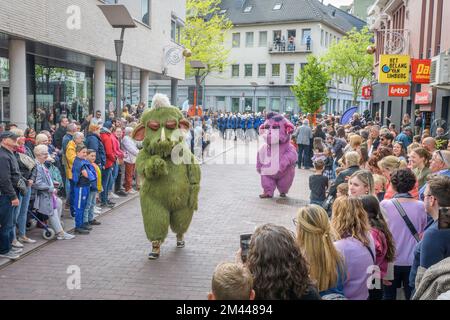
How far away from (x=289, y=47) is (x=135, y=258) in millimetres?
47762

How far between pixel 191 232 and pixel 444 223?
19.3 ft

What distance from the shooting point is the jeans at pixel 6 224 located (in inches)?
276

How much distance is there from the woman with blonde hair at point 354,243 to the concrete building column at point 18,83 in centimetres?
1095

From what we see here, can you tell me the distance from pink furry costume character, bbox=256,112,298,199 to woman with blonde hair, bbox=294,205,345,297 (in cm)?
890

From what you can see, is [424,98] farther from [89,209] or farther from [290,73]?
[290,73]

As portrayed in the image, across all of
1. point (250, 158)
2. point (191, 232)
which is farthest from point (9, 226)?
point (250, 158)

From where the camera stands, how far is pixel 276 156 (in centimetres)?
1267

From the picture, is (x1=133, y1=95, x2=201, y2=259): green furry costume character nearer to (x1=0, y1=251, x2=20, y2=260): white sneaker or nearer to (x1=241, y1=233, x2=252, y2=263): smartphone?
(x1=0, y1=251, x2=20, y2=260): white sneaker

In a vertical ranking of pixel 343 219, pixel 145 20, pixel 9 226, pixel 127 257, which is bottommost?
pixel 127 257

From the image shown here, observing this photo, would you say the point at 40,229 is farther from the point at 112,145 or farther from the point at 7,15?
the point at 7,15

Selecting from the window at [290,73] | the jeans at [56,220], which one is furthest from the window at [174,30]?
the window at [290,73]

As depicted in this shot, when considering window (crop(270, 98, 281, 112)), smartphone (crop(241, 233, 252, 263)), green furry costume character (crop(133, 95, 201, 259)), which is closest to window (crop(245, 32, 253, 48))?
window (crop(270, 98, 281, 112))

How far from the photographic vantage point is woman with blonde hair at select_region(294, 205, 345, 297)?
3562mm
